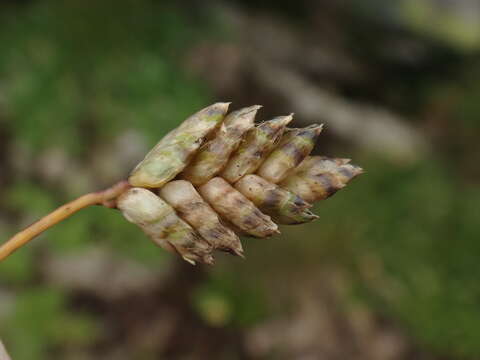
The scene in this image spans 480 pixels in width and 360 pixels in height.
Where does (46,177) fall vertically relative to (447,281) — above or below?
below

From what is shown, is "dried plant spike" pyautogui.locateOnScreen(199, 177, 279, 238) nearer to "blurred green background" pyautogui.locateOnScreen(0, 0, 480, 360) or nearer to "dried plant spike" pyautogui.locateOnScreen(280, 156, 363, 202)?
"dried plant spike" pyautogui.locateOnScreen(280, 156, 363, 202)

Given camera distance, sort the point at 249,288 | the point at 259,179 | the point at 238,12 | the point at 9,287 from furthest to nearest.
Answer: the point at 238,12, the point at 249,288, the point at 9,287, the point at 259,179

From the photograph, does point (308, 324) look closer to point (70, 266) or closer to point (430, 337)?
point (430, 337)

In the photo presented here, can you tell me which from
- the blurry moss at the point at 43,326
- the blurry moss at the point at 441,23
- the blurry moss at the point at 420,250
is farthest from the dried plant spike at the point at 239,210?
the blurry moss at the point at 441,23

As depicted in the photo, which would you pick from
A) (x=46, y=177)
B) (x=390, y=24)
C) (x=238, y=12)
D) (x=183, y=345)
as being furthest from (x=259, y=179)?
(x=390, y=24)

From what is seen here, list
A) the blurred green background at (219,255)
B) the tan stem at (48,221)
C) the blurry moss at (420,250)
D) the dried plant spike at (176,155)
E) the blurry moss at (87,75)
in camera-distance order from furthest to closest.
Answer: the blurry moss at (87,75) < the blurry moss at (420,250) < the blurred green background at (219,255) < the dried plant spike at (176,155) < the tan stem at (48,221)

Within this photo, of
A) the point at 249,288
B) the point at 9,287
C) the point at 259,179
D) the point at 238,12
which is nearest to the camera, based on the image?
the point at 259,179

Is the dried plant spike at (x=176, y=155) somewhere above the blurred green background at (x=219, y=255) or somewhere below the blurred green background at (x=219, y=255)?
above

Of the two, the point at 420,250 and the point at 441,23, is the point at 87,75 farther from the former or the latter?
the point at 441,23

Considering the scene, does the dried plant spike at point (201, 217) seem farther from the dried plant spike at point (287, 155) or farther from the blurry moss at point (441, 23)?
the blurry moss at point (441, 23)
